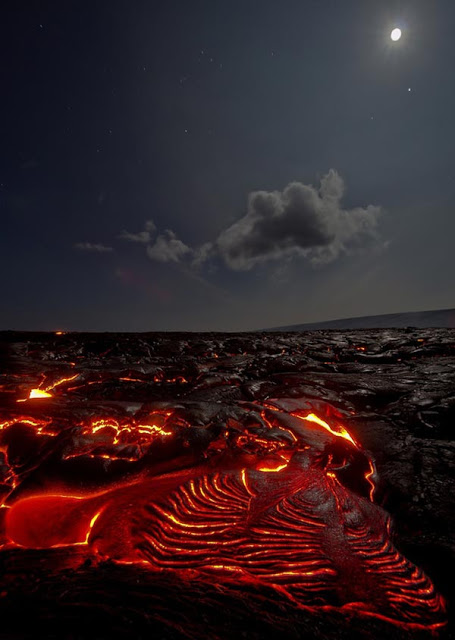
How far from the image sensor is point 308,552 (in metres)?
1.24

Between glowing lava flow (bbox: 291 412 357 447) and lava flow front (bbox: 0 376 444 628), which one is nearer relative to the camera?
lava flow front (bbox: 0 376 444 628)

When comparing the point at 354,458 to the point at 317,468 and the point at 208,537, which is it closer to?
the point at 317,468

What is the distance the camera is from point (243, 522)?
1.40 m

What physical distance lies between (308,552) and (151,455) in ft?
3.77

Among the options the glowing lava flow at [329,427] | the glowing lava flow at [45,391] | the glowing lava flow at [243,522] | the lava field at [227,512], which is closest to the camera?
the lava field at [227,512]

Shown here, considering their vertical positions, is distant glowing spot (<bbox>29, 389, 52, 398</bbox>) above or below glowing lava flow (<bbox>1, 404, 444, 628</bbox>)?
above

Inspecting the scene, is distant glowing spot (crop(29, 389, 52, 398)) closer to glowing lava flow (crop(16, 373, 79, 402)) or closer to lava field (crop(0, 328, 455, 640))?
glowing lava flow (crop(16, 373, 79, 402))

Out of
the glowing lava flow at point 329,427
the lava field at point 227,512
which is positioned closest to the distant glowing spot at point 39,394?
the lava field at point 227,512

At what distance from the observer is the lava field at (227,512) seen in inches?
37.8

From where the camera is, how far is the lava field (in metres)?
0.96

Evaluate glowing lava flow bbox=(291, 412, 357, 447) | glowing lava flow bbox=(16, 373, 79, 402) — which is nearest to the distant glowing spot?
glowing lava flow bbox=(16, 373, 79, 402)

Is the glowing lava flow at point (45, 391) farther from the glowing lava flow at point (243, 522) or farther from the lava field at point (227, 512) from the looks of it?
the glowing lava flow at point (243, 522)

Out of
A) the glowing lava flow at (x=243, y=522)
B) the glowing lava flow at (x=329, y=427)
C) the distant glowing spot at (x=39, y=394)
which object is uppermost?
the distant glowing spot at (x=39, y=394)

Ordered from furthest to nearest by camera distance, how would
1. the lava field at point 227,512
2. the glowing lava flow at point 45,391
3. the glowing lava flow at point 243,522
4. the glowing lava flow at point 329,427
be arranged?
the glowing lava flow at point 45,391
the glowing lava flow at point 329,427
the glowing lava flow at point 243,522
the lava field at point 227,512
